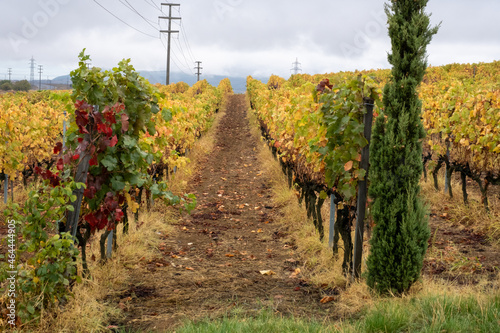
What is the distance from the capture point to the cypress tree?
13.2 feet

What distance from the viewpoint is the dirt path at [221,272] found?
4.22 metres

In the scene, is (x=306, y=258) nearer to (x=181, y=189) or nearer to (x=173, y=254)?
(x=173, y=254)

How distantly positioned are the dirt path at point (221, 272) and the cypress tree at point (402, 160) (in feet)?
2.60

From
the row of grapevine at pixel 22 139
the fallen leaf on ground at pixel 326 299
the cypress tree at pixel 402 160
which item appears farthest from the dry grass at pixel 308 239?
the row of grapevine at pixel 22 139

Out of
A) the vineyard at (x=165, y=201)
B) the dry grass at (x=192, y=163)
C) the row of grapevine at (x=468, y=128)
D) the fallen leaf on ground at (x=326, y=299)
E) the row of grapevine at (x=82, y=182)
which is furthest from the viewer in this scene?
the dry grass at (x=192, y=163)

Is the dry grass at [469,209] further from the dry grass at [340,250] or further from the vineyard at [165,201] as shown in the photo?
the vineyard at [165,201]

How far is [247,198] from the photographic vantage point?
9.80 meters

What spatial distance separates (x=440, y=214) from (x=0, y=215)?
7942mm

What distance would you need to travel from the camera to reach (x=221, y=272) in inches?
211

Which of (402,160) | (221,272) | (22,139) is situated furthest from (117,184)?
(22,139)

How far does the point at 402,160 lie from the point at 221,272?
2.56m

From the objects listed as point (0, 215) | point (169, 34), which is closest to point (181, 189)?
point (0, 215)

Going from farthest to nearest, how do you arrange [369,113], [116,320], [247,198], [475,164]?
[247,198] < [475,164] < [369,113] < [116,320]

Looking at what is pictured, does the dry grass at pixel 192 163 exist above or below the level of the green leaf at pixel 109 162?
below
